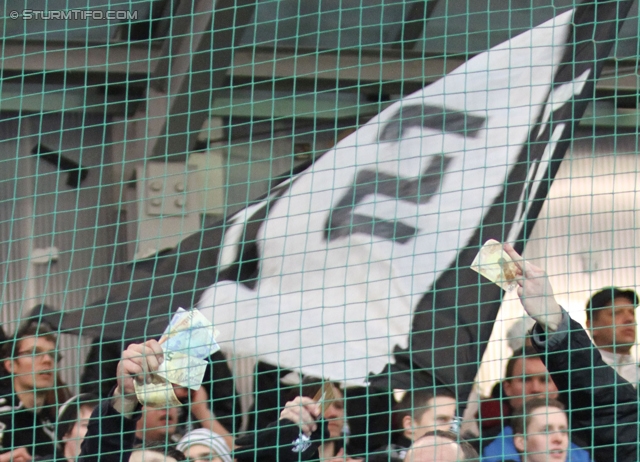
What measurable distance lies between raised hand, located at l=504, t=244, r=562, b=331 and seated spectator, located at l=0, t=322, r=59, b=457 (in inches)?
58.0

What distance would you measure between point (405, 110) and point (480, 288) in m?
0.77

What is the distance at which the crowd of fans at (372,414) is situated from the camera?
2451mm

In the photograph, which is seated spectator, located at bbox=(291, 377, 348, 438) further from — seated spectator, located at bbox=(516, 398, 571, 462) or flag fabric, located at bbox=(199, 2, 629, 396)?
seated spectator, located at bbox=(516, 398, 571, 462)

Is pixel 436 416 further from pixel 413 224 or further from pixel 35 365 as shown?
pixel 35 365

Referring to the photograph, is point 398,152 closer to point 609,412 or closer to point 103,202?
point 609,412

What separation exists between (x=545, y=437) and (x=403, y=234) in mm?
914

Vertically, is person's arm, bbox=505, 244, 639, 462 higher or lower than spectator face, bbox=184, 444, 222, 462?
higher

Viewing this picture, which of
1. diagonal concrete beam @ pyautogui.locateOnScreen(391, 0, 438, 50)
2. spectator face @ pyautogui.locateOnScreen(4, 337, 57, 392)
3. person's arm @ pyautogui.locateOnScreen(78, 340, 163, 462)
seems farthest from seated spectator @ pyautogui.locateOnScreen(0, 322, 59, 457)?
diagonal concrete beam @ pyautogui.locateOnScreen(391, 0, 438, 50)

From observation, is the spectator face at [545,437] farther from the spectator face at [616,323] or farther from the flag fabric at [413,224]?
the spectator face at [616,323]

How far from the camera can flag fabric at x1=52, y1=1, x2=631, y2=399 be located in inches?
127

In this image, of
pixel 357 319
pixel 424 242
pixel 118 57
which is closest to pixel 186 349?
pixel 357 319

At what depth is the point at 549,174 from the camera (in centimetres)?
334

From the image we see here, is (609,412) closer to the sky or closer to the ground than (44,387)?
closer to the sky

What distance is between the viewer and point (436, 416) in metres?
3.06
